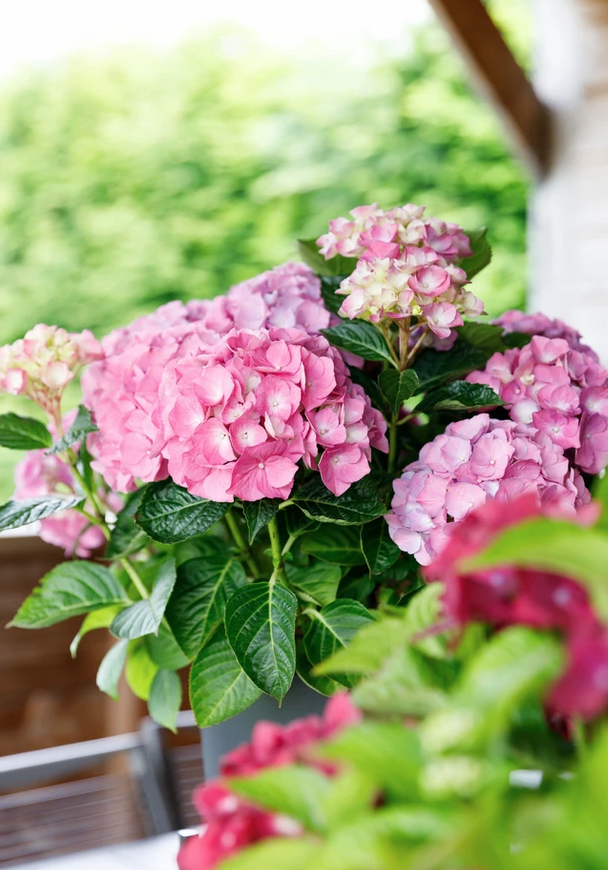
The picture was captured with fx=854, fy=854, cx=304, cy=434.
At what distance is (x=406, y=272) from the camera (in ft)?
1.85

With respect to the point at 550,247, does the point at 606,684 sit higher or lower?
higher

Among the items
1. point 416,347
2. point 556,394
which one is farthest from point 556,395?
point 416,347

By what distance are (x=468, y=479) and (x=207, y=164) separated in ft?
20.5

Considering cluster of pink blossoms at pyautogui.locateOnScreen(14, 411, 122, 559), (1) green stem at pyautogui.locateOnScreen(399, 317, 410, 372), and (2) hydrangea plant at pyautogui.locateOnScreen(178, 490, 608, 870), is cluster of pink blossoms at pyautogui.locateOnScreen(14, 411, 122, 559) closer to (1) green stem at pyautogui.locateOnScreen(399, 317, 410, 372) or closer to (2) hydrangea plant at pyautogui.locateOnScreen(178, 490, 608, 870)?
(1) green stem at pyautogui.locateOnScreen(399, 317, 410, 372)

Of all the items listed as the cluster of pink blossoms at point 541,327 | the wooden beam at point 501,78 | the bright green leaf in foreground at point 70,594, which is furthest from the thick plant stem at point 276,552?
the wooden beam at point 501,78

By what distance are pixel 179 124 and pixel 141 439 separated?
6.26 meters

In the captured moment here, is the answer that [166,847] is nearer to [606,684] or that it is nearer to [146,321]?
[146,321]

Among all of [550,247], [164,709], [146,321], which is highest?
[146,321]

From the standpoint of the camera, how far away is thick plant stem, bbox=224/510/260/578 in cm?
63

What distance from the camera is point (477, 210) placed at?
599 centimetres

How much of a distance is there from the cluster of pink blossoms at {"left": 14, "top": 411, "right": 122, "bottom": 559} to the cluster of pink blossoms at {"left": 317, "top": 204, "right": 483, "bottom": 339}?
0.90 feet

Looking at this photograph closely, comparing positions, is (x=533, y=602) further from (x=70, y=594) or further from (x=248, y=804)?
(x=70, y=594)

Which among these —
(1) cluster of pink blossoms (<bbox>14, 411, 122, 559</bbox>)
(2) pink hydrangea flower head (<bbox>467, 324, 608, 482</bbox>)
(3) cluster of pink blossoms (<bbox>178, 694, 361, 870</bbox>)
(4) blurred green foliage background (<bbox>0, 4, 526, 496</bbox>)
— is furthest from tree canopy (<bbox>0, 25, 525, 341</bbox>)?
(3) cluster of pink blossoms (<bbox>178, 694, 361, 870</bbox>)

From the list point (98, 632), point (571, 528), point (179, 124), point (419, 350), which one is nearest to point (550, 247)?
point (98, 632)
